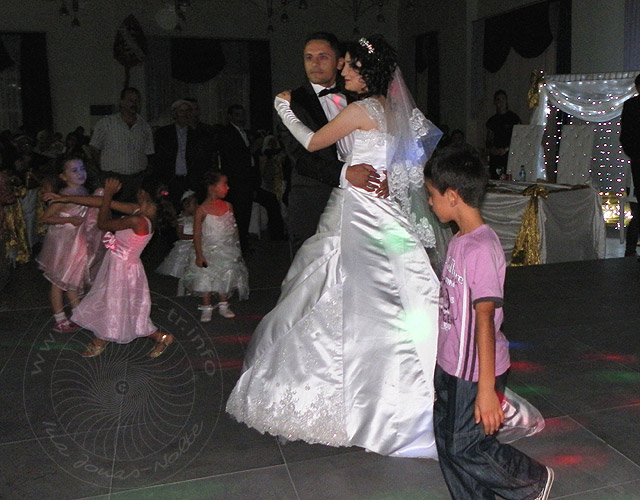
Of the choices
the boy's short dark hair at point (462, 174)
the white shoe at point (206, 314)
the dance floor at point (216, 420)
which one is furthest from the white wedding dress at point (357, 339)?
the white shoe at point (206, 314)

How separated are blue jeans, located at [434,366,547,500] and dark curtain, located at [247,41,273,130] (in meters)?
13.0

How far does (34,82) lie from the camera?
13.5 metres

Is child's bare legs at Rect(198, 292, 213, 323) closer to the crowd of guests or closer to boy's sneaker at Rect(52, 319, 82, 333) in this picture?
boy's sneaker at Rect(52, 319, 82, 333)

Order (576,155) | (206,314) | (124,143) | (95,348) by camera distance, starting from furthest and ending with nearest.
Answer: (576,155)
(124,143)
(206,314)
(95,348)

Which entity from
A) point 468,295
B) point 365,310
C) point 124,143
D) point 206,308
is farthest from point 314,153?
point 124,143

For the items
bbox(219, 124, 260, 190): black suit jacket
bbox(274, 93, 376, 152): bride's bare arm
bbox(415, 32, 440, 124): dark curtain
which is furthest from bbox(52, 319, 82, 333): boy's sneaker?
bbox(415, 32, 440, 124): dark curtain

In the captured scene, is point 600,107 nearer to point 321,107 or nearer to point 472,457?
point 321,107

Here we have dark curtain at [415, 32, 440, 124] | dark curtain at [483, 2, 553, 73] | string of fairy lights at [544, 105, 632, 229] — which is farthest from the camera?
dark curtain at [415, 32, 440, 124]

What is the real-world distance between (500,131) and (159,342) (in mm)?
6325

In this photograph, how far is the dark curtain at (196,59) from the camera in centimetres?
1401

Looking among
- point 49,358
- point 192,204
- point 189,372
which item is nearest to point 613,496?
point 189,372

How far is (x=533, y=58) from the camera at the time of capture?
11.2 metres

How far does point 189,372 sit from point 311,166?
1244mm

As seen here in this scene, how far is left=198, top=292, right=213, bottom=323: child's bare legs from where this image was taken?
4320 millimetres
